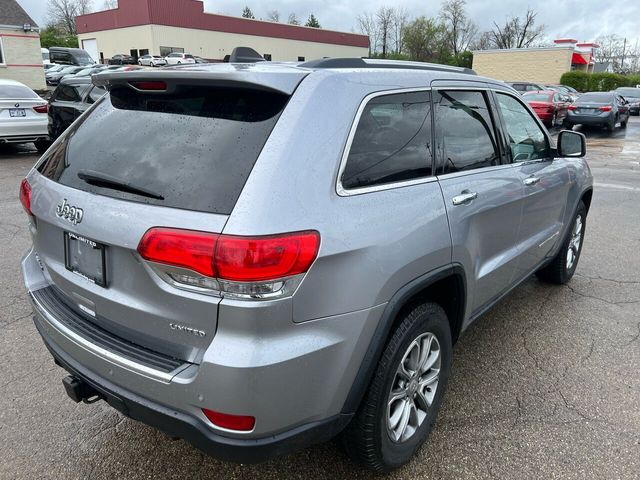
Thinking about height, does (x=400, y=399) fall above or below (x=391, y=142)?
below

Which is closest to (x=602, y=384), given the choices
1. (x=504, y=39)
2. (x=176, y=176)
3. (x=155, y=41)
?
(x=176, y=176)

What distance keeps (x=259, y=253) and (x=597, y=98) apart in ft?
76.1

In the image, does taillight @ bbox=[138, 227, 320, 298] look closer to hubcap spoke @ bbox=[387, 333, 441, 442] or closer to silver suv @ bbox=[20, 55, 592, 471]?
silver suv @ bbox=[20, 55, 592, 471]

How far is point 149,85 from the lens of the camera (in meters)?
2.29

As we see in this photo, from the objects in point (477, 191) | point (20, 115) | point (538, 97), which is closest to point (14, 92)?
point (20, 115)

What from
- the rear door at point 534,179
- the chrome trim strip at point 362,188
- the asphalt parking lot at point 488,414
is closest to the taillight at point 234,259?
the chrome trim strip at point 362,188

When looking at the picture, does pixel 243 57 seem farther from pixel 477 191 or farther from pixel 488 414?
pixel 488 414

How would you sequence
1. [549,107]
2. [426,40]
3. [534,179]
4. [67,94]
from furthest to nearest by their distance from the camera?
[426,40] < [549,107] < [67,94] < [534,179]

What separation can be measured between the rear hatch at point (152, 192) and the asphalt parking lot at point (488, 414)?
852mm

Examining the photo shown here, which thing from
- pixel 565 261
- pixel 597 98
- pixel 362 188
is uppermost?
pixel 362 188

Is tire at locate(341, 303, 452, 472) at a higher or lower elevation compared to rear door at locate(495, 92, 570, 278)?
lower

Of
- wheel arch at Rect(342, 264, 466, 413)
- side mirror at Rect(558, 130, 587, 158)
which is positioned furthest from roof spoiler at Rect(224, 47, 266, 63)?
side mirror at Rect(558, 130, 587, 158)

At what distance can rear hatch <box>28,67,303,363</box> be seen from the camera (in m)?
1.88

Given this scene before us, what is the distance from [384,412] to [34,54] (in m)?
26.9
